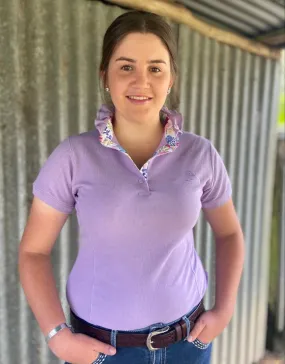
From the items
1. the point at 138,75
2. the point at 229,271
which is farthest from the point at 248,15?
the point at 229,271

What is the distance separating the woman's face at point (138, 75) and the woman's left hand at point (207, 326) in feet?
2.47

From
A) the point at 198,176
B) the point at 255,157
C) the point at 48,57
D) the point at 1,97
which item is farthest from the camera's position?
the point at 255,157

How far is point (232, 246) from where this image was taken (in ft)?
4.82

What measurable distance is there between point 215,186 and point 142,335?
57cm

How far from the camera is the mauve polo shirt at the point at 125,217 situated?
1.14m

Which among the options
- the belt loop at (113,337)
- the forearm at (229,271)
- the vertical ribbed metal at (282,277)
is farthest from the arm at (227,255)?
Result: the vertical ribbed metal at (282,277)

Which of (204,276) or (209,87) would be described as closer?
(204,276)

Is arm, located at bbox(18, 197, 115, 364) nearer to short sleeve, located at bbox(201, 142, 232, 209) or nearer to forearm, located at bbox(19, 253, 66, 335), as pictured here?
forearm, located at bbox(19, 253, 66, 335)

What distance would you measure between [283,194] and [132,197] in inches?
100

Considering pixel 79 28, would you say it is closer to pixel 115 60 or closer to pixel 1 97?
pixel 1 97

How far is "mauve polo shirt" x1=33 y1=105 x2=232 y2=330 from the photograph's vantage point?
1136 mm

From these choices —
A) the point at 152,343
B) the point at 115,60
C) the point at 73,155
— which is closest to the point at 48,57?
the point at 115,60

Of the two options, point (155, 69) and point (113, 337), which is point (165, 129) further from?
point (113, 337)

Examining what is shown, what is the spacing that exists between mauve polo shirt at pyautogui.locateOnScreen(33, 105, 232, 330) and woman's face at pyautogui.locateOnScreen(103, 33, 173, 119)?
0.38ft
